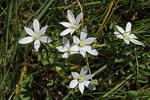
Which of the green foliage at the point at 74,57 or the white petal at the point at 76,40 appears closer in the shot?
the white petal at the point at 76,40

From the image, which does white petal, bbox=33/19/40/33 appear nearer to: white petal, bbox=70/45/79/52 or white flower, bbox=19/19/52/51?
white flower, bbox=19/19/52/51

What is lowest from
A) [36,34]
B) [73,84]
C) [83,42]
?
[73,84]

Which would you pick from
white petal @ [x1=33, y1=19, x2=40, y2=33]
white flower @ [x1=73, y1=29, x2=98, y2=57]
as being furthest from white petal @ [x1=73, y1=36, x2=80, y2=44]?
white petal @ [x1=33, y1=19, x2=40, y2=33]

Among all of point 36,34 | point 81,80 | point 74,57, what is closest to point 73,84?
point 81,80

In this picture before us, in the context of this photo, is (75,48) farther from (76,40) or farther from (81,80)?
(81,80)

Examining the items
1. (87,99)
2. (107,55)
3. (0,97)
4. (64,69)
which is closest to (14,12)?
(64,69)

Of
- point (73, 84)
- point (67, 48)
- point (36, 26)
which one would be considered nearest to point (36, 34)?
point (36, 26)

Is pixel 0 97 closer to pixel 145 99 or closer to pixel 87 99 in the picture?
pixel 87 99

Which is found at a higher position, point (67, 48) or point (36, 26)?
point (36, 26)

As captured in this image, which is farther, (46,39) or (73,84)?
(73,84)

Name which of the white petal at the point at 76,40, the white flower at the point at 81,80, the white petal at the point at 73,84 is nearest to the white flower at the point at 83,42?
the white petal at the point at 76,40

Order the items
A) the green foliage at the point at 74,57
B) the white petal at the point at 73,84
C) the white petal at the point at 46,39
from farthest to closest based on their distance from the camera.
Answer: the green foliage at the point at 74,57, the white petal at the point at 73,84, the white petal at the point at 46,39

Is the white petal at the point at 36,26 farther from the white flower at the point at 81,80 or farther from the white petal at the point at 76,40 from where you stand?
the white flower at the point at 81,80
